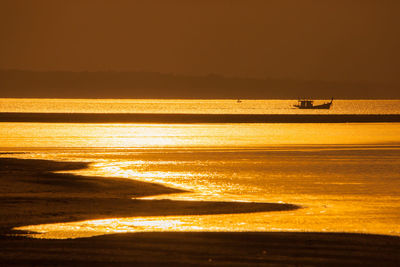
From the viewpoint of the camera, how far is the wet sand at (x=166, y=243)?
12.4 m

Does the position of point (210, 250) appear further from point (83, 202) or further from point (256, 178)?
point (256, 178)

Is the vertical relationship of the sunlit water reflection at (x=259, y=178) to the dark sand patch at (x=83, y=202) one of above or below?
above

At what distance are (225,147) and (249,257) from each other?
34438mm

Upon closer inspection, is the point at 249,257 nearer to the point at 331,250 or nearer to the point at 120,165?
the point at 331,250

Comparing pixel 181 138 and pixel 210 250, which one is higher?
pixel 181 138

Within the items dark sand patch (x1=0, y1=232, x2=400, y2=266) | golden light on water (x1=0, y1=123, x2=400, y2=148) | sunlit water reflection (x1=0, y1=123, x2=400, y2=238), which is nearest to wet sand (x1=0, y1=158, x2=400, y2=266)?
dark sand patch (x1=0, y1=232, x2=400, y2=266)

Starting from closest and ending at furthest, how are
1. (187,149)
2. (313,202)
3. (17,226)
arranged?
(17,226) → (313,202) → (187,149)

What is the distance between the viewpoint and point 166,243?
1388cm

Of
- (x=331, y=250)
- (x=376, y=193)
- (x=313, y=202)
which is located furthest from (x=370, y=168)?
(x=331, y=250)

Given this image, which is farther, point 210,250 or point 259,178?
point 259,178

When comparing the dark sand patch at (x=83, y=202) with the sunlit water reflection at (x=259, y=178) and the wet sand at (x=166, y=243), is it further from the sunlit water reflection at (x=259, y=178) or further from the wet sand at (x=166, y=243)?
the sunlit water reflection at (x=259, y=178)

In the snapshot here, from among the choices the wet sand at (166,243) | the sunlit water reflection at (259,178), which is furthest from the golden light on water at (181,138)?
the wet sand at (166,243)

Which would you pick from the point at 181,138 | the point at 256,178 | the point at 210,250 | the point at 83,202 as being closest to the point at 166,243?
the point at 210,250

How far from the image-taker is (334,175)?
28859mm
